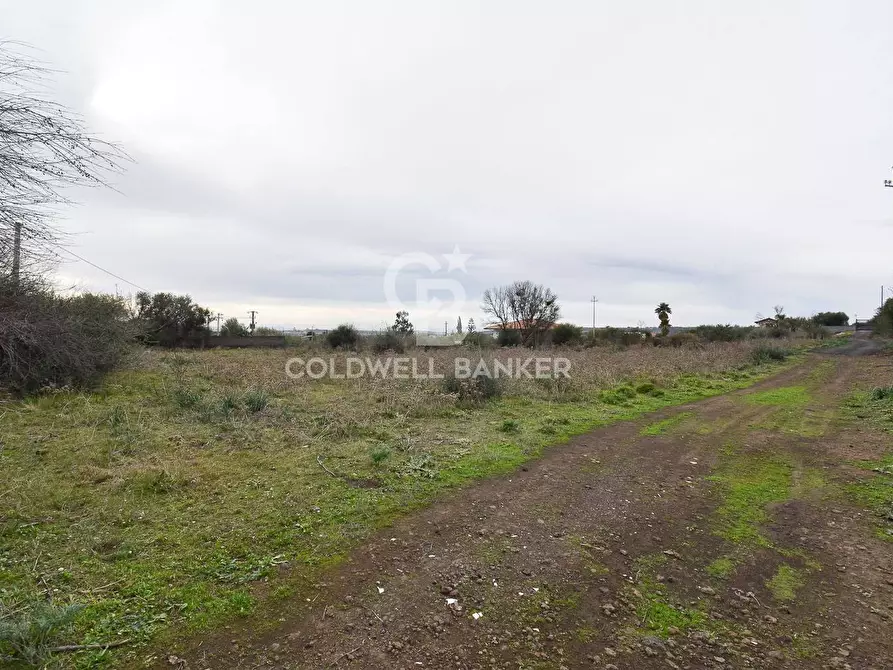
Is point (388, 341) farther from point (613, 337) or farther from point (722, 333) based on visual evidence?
point (722, 333)

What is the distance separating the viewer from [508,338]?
1236 inches

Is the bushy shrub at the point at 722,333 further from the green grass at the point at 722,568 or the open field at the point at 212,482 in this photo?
the green grass at the point at 722,568

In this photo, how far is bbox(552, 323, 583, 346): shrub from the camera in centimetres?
3484

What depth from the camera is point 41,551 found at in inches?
120

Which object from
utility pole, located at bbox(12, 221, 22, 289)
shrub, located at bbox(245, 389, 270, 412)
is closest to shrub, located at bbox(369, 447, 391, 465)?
shrub, located at bbox(245, 389, 270, 412)

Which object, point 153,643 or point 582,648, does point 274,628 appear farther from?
point 582,648

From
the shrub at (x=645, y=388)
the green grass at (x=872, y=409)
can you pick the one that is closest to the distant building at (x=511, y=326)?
the shrub at (x=645, y=388)

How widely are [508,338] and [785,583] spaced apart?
28630mm

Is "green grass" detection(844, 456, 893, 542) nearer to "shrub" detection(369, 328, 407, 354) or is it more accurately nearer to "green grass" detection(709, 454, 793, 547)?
"green grass" detection(709, 454, 793, 547)

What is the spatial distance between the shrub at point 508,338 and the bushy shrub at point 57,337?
22479 mm

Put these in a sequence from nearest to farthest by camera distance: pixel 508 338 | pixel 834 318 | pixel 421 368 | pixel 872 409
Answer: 1. pixel 872 409
2. pixel 421 368
3. pixel 508 338
4. pixel 834 318

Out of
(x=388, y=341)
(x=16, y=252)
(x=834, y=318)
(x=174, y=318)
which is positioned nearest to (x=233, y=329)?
(x=174, y=318)

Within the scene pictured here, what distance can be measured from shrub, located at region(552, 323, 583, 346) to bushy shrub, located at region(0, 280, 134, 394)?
28.8m

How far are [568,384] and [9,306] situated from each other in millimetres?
10267
